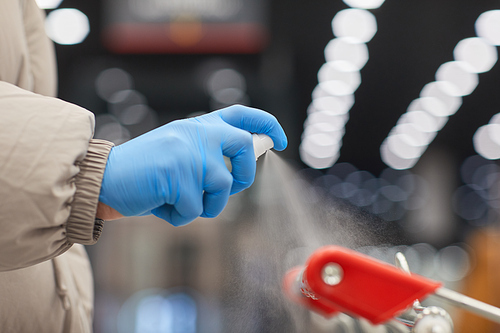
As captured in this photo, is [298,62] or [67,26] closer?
[67,26]

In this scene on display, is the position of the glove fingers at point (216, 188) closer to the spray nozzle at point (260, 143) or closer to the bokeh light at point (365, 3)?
the spray nozzle at point (260, 143)

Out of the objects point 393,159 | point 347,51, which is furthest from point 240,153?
point 393,159

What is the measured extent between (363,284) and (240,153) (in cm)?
27

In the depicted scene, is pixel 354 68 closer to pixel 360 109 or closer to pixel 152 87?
pixel 360 109

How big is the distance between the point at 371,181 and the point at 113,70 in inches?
381

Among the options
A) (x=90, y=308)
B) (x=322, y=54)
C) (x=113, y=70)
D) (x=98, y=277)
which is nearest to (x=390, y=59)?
(x=322, y=54)

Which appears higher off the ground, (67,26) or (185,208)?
(185,208)

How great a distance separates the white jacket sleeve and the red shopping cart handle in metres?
0.30

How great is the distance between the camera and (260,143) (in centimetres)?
72

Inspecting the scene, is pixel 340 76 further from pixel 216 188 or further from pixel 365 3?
pixel 216 188

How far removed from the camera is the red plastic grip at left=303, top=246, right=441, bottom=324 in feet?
1.66

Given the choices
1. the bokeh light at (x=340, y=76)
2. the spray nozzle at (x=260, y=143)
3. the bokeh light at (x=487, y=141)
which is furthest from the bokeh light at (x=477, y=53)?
the spray nozzle at (x=260, y=143)

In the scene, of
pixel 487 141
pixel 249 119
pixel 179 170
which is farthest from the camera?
pixel 487 141

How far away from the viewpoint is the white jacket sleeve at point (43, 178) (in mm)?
477
